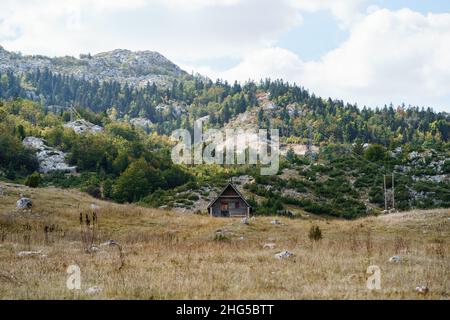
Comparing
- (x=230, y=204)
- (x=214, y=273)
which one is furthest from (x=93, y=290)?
(x=230, y=204)

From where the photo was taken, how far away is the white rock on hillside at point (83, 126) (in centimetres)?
15250

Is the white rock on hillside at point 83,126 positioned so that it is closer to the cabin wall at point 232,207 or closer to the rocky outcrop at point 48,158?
the rocky outcrop at point 48,158

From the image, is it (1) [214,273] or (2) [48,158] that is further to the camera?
(2) [48,158]

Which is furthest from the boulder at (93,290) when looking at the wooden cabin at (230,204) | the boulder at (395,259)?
the wooden cabin at (230,204)

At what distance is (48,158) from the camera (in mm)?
99688

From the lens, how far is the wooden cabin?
5544cm

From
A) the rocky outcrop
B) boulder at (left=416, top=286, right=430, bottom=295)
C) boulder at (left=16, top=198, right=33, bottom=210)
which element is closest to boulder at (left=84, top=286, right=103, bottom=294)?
boulder at (left=416, top=286, right=430, bottom=295)

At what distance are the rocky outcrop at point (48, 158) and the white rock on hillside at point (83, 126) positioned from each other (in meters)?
43.0

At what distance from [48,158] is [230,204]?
58664mm

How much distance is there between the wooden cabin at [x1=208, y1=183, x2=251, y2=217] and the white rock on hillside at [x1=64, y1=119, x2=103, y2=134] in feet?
348

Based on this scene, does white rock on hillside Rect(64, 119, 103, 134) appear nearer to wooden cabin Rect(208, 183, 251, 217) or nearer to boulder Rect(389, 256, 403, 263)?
wooden cabin Rect(208, 183, 251, 217)

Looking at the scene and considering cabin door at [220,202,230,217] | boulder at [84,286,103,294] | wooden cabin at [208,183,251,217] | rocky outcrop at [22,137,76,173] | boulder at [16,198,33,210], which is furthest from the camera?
rocky outcrop at [22,137,76,173]

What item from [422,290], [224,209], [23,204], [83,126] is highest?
[83,126]

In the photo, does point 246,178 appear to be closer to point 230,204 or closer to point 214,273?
point 230,204
